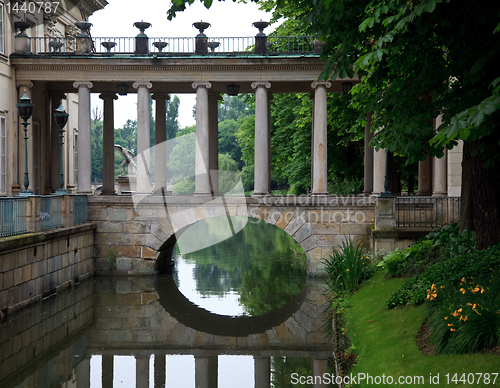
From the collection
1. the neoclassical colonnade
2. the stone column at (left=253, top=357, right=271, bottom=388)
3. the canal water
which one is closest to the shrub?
the canal water

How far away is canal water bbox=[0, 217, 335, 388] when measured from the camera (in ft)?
31.3

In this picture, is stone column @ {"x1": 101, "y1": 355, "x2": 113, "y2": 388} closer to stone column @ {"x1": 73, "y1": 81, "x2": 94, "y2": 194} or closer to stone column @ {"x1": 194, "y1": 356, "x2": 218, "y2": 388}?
stone column @ {"x1": 194, "y1": 356, "x2": 218, "y2": 388}

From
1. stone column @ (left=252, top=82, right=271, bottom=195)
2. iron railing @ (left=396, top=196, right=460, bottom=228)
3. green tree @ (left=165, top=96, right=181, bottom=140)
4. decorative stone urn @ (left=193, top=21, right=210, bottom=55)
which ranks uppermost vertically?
green tree @ (left=165, top=96, right=181, bottom=140)

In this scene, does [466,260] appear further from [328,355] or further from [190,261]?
[190,261]

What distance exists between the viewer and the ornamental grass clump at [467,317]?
670cm

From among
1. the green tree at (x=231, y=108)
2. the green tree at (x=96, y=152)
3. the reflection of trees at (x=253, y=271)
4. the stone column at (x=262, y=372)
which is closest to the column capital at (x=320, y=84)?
the reflection of trees at (x=253, y=271)

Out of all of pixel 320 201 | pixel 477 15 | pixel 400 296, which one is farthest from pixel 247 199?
pixel 477 15

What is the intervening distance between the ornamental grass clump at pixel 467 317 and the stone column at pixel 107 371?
5549 millimetres

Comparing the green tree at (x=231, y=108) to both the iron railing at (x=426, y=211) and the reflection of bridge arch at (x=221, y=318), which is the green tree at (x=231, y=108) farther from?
the reflection of bridge arch at (x=221, y=318)

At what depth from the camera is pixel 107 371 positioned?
32.1ft

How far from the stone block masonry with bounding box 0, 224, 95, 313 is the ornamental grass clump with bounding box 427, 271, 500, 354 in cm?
968

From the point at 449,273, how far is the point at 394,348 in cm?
191

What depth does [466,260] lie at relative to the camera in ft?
30.3

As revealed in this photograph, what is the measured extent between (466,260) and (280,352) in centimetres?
423
